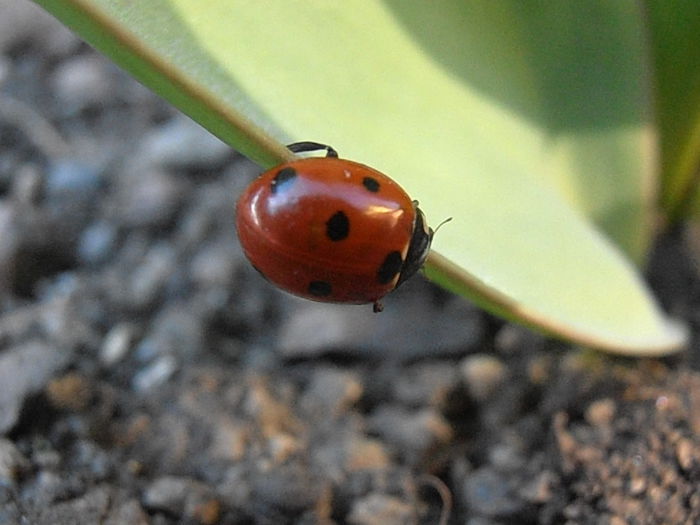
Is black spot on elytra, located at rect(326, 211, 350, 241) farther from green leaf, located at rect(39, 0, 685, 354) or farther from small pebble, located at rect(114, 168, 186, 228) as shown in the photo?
small pebble, located at rect(114, 168, 186, 228)

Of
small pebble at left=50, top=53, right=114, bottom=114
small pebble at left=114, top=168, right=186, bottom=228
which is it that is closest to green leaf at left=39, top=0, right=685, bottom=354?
small pebble at left=114, top=168, right=186, bottom=228

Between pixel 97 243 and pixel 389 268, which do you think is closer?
pixel 389 268

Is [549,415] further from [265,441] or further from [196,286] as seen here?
[196,286]

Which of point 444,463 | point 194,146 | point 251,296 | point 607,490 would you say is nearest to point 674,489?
point 607,490

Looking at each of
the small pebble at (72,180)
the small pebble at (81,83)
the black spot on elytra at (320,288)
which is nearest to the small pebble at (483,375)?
the black spot on elytra at (320,288)

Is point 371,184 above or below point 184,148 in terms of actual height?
above

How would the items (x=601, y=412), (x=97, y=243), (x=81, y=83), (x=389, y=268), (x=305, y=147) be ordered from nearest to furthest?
1. (x=305, y=147)
2. (x=389, y=268)
3. (x=601, y=412)
4. (x=97, y=243)
5. (x=81, y=83)

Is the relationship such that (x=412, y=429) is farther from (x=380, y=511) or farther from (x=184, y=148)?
(x=184, y=148)

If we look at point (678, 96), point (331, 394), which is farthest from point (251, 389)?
point (678, 96)
